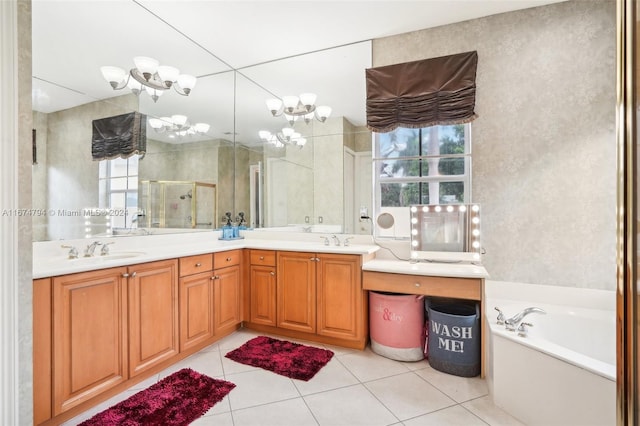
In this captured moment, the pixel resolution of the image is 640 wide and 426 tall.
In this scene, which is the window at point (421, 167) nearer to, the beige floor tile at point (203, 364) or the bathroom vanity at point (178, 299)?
the bathroom vanity at point (178, 299)

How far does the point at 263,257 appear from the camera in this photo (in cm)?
293

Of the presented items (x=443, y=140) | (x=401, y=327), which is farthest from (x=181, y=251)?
(x=443, y=140)

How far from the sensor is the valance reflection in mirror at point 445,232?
2.59 meters

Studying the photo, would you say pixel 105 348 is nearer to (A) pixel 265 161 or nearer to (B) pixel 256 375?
(B) pixel 256 375

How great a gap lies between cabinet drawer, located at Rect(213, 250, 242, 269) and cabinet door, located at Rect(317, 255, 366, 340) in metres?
0.83

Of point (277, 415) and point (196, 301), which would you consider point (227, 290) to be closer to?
point (196, 301)

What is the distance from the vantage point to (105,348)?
1.85 metres

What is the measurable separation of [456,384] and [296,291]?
1.42m

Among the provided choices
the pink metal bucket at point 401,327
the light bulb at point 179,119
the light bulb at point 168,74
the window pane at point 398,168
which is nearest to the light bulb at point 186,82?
the light bulb at point 168,74

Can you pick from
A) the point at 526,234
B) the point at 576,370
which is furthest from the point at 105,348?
the point at 526,234

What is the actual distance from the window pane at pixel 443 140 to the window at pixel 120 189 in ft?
8.52

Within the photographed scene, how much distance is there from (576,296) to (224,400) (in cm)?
274

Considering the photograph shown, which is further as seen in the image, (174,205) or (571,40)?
(174,205)

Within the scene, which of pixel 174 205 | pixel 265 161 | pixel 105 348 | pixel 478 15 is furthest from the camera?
pixel 265 161
